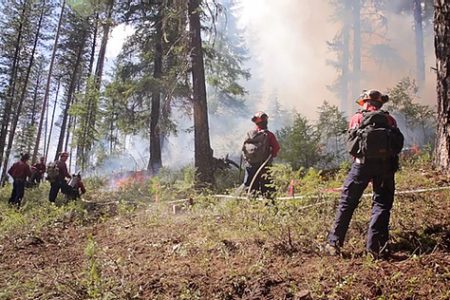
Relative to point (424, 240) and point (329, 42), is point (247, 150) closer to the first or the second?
point (424, 240)

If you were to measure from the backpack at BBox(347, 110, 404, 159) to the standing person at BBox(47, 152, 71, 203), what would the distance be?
8949 mm

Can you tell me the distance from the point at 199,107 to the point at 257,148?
4161 millimetres

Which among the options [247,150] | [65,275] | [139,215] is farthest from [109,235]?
[247,150]

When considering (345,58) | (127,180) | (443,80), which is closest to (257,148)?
(443,80)

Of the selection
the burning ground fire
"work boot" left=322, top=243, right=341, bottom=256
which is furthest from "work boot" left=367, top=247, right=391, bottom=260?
the burning ground fire

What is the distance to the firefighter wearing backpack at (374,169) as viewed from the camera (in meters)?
3.89

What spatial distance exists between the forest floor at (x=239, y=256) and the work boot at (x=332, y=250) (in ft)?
0.28

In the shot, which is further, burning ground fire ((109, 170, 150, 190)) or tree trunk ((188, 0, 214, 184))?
burning ground fire ((109, 170, 150, 190))

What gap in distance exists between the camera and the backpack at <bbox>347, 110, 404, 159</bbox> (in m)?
3.89

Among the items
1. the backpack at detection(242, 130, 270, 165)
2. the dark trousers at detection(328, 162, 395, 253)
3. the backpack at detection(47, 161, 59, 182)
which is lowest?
the dark trousers at detection(328, 162, 395, 253)

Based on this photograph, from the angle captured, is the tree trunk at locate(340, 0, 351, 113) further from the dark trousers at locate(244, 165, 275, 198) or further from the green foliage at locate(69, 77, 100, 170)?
the dark trousers at locate(244, 165, 275, 198)

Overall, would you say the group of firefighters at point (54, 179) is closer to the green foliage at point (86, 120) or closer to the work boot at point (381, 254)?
the green foliage at point (86, 120)

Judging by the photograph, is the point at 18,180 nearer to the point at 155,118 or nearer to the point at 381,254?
the point at 155,118

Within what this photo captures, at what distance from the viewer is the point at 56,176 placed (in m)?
10.5
